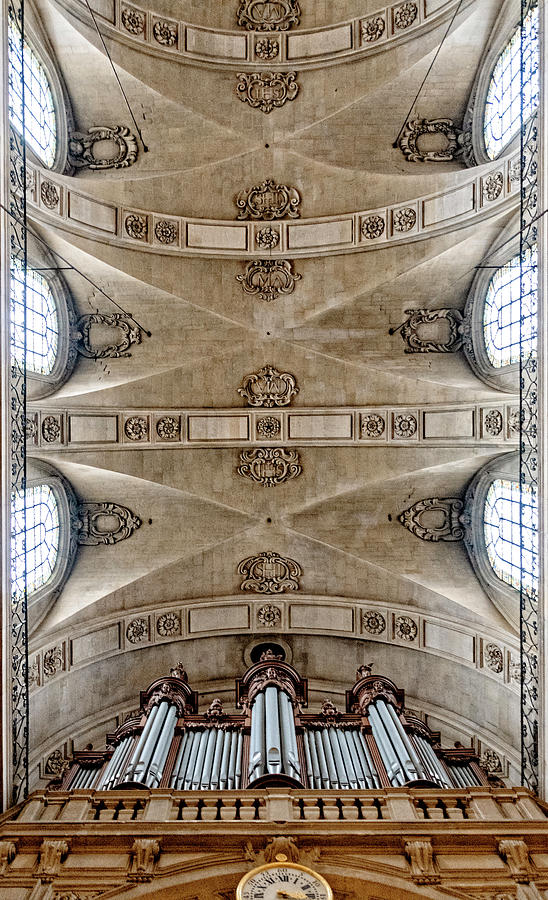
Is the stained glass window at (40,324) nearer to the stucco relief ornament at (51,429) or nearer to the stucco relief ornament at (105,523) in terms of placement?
the stucco relief ornament at (51,429)

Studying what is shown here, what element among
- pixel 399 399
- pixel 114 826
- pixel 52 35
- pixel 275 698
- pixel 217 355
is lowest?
pixel 114 826

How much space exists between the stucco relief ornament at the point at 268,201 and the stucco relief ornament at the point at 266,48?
232 cm

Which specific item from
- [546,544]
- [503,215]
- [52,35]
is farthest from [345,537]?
[52,35]

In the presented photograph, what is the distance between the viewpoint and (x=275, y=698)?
11.2m

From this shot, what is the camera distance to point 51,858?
7691mm

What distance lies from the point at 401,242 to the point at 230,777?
10063 mm

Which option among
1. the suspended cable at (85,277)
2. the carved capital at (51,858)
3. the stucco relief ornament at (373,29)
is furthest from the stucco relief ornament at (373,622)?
the stucco relief ornament at (373,29)

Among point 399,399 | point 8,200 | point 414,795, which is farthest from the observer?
point 399,399

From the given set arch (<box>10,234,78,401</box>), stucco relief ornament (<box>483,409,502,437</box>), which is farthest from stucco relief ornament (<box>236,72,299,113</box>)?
stucco relief ornament (<box>483,409,502,437</box>)

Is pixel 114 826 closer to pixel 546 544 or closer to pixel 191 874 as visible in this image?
pixel 191 874

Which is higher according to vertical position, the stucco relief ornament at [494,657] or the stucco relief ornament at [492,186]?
the stucco relief ornament at [492,186]

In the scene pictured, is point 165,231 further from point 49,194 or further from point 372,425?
point 372,425

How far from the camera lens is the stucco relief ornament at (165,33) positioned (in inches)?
518

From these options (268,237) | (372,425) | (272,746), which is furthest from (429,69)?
(272,746)
